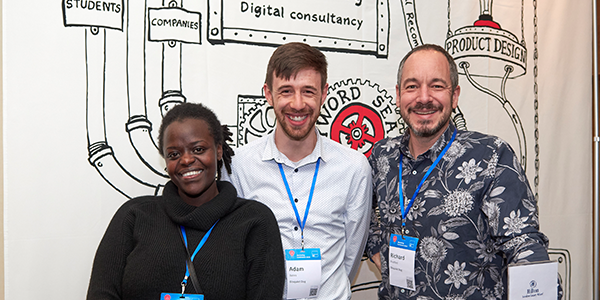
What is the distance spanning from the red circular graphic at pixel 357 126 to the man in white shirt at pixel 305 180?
66 centimetres

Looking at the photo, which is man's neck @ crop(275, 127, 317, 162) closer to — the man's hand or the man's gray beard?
the man's gray beard

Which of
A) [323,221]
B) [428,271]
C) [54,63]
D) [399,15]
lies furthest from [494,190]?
[54,63]

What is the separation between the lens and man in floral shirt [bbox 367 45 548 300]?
163 centimetres

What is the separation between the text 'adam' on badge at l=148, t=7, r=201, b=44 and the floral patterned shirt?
1.41 metres

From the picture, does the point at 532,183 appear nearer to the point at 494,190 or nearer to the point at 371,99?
the point at 371,99

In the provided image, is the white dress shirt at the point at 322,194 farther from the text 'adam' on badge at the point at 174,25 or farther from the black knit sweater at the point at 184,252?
the text 'adam' on badge at the point at 174,25

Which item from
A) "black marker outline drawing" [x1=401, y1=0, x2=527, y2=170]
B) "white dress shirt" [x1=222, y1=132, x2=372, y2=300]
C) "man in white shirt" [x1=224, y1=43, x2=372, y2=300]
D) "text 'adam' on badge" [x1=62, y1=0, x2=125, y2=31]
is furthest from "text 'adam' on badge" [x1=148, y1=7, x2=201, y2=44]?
"black marker outline drawing" [x1=401, y1=0, x2=527, y2=170]

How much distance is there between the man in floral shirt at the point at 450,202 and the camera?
5.34ft

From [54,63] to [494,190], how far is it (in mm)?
2109

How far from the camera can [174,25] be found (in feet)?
7.55

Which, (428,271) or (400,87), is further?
(400,87)

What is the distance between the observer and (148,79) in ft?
7.45

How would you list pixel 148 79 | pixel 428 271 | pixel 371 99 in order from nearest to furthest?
pixel 428 271
pixel 148 79
pixel 371 99

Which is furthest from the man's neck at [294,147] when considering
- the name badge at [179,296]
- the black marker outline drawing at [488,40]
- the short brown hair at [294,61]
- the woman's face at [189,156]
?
the black marker outline drawing at [488,40]
